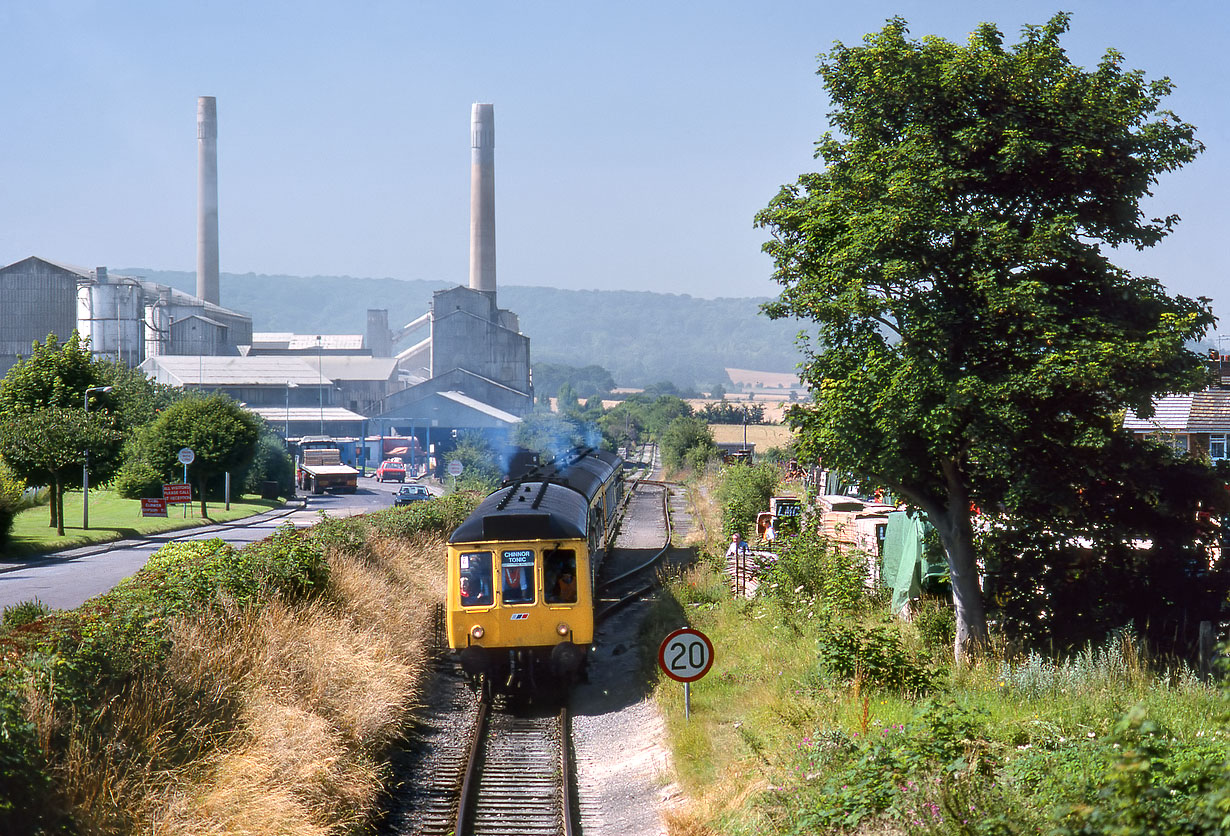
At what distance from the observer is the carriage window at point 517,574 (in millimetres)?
15703

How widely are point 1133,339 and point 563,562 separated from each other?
8226 millimetres

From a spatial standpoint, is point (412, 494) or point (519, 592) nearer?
point (519, 592)

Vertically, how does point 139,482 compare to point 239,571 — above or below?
below

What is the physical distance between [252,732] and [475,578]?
5.41 meters

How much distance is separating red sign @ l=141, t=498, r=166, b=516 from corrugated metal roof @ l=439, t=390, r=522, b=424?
1800 inches

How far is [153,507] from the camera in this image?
41.4m

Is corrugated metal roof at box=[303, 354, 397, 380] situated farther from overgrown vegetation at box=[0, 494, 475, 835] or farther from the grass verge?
overgrown vegetation at box=[0, 494, 475, 835]

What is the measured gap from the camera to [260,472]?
61219 millimetres

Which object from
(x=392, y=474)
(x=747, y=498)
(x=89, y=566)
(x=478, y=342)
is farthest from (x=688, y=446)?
(x=89, y=566)

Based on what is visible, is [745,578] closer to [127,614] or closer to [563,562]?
[563,562]

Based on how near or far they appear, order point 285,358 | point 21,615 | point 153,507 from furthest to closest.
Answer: point 285,358, point 153,507, point 21,615

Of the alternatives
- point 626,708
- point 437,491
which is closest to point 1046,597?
point 626,708

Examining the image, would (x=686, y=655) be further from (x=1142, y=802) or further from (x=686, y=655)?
(x=1142, y=802)

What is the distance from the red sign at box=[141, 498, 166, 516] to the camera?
4112cm
